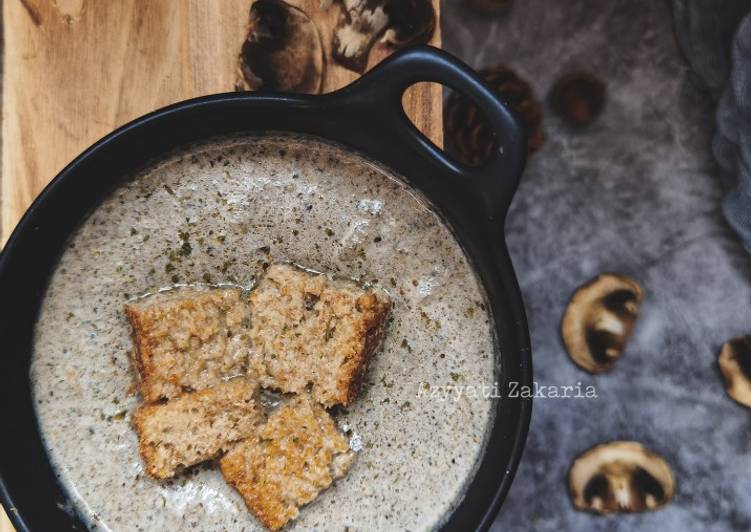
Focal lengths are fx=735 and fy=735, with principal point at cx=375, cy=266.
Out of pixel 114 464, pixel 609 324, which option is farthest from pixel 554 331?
pixel 114 464

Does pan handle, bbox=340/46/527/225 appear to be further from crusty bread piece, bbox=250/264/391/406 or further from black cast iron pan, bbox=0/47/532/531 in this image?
crusty bread piece, bbox=250/264/391/406

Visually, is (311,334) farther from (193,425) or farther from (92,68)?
(92,68)

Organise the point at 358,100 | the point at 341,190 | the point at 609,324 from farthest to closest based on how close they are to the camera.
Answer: the point at 609,324 < the point at 341,190 < the point at 358,100

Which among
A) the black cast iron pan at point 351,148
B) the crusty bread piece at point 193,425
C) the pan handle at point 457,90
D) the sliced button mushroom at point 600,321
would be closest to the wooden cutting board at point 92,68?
the black cast iron pan at point 351,148

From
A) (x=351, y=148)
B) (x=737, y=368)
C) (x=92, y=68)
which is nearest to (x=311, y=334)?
(x=351, y=148)

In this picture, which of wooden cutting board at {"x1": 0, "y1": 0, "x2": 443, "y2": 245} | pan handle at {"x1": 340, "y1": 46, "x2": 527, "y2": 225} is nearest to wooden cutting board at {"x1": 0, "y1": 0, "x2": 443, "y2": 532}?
wooden cutting board at {"x1": 0, "y1": 0, "x2": 443, "y2": 245}

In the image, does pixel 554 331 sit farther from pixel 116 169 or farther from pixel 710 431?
pixel 116 169

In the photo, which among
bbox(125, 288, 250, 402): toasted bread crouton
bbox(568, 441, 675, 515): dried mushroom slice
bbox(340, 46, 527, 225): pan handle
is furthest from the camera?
bbox(568, 441, 675, 515): dried mushroom slice

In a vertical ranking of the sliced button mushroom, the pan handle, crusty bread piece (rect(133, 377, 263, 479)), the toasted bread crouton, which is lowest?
the sliced button mushroom
